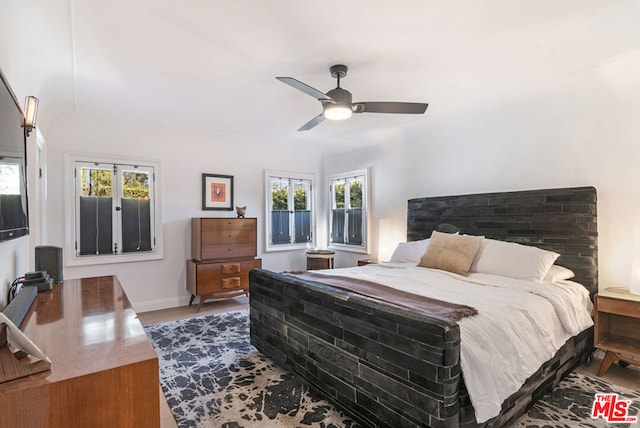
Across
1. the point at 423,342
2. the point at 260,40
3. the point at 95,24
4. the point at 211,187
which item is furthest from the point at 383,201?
the point at 95,24

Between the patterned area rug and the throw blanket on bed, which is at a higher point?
the throw blanket on bed

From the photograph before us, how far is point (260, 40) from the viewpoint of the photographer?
2.35 meters

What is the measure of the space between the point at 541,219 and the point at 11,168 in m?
3.98

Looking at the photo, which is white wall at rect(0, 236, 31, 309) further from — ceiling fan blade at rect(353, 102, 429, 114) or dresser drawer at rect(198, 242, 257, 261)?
ceiling fan blade at rect(353, 102, 429, 114)

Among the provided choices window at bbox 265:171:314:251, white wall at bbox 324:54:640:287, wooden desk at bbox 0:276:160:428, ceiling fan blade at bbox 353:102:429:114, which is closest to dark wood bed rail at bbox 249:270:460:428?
wooden desk at bbox 0:276:160:428

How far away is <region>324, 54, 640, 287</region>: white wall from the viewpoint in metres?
2.76

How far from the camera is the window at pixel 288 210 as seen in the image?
5.48m

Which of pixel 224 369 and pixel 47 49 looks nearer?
pixel 47 49

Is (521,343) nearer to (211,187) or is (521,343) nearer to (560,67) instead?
(560,67)

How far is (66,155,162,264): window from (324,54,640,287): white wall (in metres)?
3.50

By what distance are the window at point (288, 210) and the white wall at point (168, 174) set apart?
0.53 feet

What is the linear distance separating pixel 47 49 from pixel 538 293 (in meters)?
4.07

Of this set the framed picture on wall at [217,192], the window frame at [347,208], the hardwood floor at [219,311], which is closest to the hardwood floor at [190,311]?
Answer: the hardwood floor at [219,311]

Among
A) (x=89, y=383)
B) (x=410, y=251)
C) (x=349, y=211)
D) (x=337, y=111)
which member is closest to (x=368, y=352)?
(x=89, y=383)
